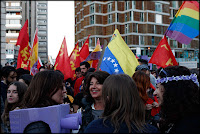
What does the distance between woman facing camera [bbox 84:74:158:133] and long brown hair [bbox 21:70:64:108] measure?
0.49 meters

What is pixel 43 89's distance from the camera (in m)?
2.16

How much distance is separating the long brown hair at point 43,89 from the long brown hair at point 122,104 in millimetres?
507

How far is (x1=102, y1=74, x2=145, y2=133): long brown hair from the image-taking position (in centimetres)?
183

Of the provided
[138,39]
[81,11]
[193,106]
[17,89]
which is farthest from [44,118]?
[81,11]

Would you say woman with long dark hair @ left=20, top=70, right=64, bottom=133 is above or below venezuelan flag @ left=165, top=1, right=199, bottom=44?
below

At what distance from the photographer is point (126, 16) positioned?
46969mm

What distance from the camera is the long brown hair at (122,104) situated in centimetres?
183

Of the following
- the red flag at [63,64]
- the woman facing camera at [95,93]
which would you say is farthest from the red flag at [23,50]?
→ the woman facing camera at [95,93]

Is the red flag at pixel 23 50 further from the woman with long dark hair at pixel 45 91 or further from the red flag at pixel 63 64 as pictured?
the woman with long dark hair at pixel 45 91

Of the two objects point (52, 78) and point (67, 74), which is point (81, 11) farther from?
point (52, 78)

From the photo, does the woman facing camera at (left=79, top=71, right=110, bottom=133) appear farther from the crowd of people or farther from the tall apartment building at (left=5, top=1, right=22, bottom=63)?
the tall apartment building at (left=5, top=1, right=22, bottom=63)

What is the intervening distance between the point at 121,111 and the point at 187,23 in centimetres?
514

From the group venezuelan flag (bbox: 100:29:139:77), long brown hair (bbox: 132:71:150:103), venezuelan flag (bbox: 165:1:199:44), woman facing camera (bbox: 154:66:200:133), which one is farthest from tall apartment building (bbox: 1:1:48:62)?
woman facing camera (bbox: 154:66:200:133)

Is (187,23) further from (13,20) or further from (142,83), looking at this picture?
(13,20)
